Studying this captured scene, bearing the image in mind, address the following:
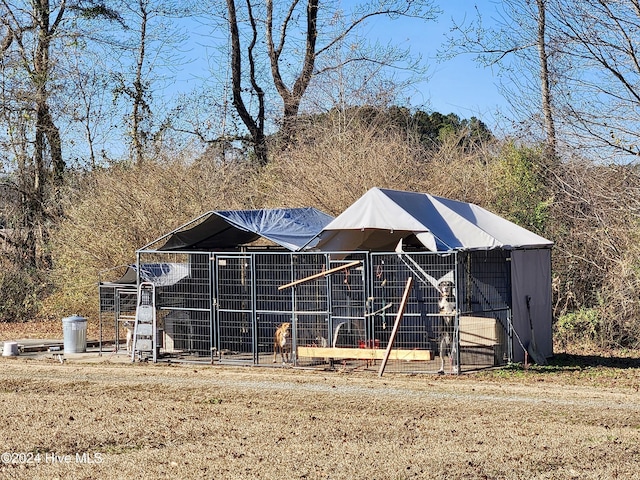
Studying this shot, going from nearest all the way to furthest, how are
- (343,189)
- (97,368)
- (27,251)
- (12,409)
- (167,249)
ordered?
(12,409) → (97,368) → (167,249) → (343,189) → (27,251)

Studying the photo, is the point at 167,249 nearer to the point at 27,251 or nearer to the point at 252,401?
the point at 252,401

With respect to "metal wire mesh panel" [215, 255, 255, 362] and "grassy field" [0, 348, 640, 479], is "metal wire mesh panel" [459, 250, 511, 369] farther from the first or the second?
"metal wire mesh panel" [215, 255, 255, 362]

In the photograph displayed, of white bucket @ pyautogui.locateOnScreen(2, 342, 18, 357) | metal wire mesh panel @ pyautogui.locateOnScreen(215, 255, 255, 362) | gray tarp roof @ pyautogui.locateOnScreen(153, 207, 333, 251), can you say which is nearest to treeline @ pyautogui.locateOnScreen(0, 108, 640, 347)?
gray tarp roof @ pyautogui.locateOnScreen(153, 207, 333, 251)

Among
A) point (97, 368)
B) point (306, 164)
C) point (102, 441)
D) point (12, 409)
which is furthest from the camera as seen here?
point (306, 164)

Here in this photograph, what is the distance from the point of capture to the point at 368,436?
1011cm

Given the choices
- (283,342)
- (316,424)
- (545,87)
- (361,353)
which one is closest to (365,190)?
(545,87)

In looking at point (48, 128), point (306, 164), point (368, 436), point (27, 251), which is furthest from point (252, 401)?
point (48, 128)

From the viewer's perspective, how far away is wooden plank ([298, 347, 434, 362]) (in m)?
15.0

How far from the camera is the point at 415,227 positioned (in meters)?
16.0

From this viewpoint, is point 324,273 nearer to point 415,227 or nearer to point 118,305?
point 415,227

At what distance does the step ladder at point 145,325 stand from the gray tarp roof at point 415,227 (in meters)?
3.29

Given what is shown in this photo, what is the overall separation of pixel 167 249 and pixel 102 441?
9107 mm

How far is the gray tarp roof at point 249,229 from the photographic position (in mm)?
17281

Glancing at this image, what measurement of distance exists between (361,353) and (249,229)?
11.3 feet
